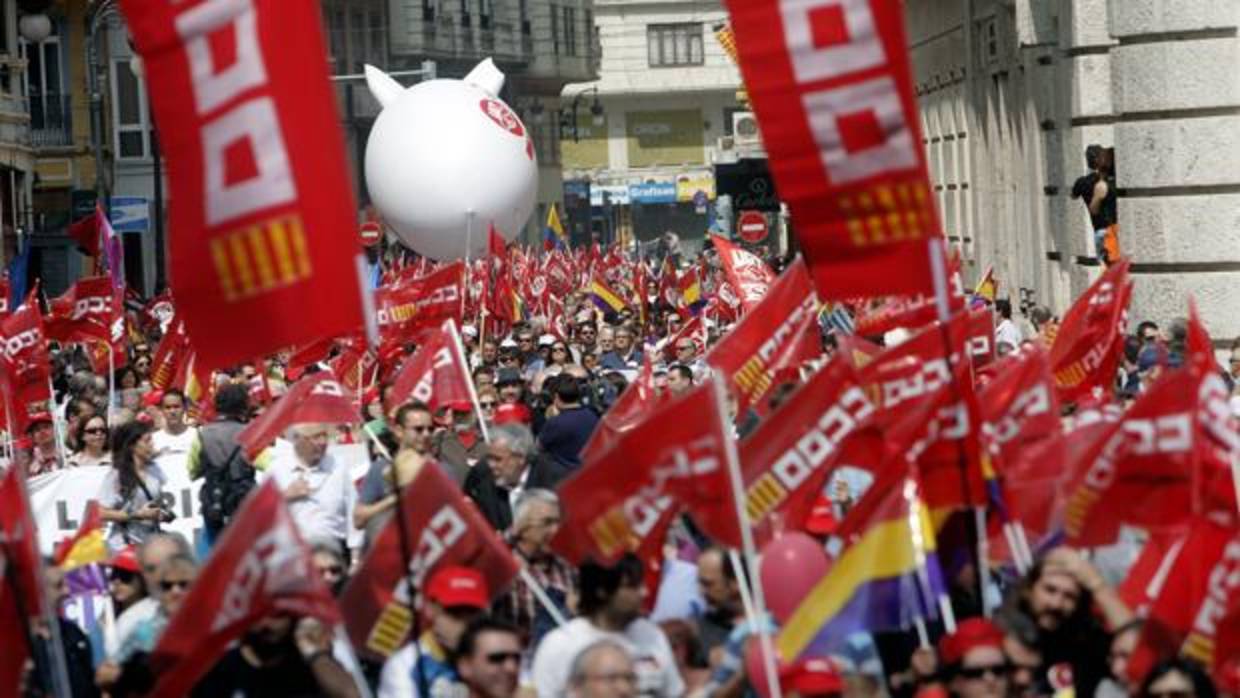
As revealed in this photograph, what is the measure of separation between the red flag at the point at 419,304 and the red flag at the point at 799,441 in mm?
11704

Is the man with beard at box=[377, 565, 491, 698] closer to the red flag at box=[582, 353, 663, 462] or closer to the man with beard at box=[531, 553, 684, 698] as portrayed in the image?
the man with beard at box=[531, 553, 684, 698]

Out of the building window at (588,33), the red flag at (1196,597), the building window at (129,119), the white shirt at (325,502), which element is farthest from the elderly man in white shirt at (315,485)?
the building window at (588,33)

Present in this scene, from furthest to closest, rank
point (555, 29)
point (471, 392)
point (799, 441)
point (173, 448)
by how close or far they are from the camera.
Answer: point (555, 29), point (173, 448), point (471, 392), point (799, 441)

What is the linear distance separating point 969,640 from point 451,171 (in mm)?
23824

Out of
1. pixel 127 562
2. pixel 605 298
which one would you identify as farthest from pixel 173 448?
pixel 605 298

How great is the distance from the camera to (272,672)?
10.4 metres

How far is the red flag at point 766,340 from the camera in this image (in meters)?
15.6

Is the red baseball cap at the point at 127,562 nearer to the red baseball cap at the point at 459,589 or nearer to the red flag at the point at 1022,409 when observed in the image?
the red baseball cap at the point at 459,589

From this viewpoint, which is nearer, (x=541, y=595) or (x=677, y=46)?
(x=541, y=595)

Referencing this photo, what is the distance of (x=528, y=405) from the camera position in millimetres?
21859

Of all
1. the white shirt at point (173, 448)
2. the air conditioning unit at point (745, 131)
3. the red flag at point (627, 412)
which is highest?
the air conditioning unit at point (745, 131)

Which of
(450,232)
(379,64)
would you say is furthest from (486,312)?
(379,64)

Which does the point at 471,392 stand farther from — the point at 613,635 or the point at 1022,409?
the point at 613,635

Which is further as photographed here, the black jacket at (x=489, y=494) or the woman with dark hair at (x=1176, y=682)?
the black jacket at (x=489, y=494)
